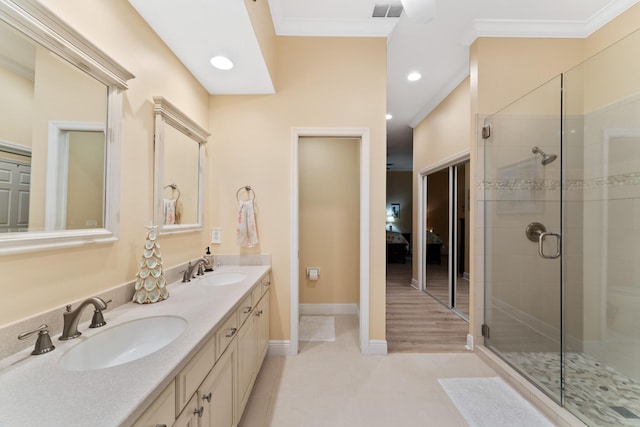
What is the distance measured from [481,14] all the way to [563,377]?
3.00 meters

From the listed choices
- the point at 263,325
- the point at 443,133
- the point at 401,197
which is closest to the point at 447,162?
the point at 443,133

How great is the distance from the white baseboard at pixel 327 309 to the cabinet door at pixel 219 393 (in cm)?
199

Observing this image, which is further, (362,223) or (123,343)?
(362,223)

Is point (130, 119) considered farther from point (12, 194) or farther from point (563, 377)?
point (563, 377)

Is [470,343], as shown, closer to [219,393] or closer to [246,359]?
[246,359]

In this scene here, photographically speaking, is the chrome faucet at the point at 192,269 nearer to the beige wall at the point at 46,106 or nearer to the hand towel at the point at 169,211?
the hand towel at the point at 169,211

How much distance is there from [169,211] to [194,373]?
1.18 m

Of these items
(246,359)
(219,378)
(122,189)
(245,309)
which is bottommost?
(246,359)

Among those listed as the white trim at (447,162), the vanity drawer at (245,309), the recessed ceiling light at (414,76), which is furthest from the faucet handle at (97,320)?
the recessed ceiling light at (414,76)

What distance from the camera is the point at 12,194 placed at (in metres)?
0.83

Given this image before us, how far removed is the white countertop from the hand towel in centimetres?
79

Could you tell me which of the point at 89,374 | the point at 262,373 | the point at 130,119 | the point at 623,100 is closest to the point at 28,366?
the point at 89,374

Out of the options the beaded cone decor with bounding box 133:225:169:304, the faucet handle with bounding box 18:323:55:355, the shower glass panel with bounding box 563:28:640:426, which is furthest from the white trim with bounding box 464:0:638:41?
the faucet handle with bounding box 18:323:55:355

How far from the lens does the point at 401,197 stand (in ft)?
28.6
